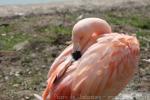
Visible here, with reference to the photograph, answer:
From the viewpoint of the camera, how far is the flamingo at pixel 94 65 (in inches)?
145

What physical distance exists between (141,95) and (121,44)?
A: 2.23 metres

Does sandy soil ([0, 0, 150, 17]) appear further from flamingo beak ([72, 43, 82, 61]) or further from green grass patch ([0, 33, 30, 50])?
flamingo beak ([72, 43, 82, 61])

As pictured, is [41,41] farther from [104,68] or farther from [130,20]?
[104,68]

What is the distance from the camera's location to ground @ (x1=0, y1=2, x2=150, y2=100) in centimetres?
623

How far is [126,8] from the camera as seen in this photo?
10180mm

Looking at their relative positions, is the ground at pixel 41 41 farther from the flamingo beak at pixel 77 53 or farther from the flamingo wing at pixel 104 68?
the flamingo wing at pixel 104 68

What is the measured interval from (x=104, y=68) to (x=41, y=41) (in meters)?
4.13

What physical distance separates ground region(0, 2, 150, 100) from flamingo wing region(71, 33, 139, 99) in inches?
86.1

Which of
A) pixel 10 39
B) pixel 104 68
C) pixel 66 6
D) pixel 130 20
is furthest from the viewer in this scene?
pixel 66 6

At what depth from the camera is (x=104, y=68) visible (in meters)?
3.68

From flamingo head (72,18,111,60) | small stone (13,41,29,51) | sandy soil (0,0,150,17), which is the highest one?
sandy soil (0,0,150,17)

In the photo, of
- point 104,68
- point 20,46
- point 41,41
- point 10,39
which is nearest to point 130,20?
point 41,41

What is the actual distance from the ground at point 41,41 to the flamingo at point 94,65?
2.05 m

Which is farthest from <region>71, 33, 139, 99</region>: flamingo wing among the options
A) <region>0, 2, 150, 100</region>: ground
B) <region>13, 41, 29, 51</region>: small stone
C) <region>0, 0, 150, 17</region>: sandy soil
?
<region>0, 0, 150, 17</region>: sandy soil
